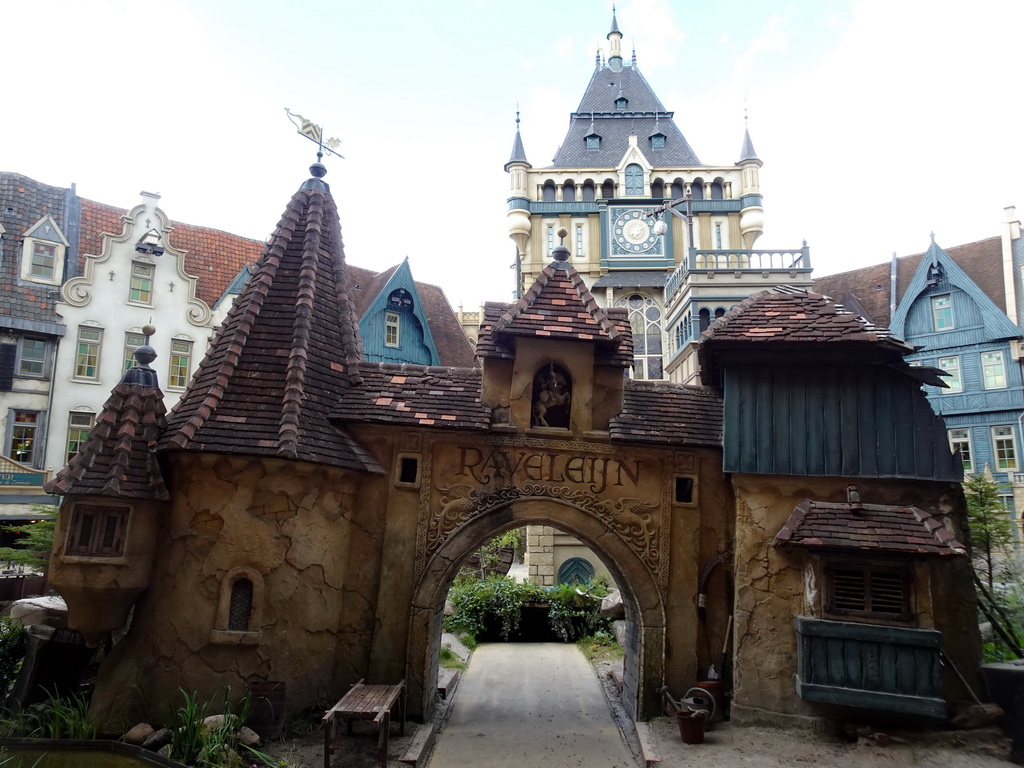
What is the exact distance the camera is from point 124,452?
28.3 ft

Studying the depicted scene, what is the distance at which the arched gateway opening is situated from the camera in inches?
367

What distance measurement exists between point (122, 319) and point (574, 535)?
60.2ft

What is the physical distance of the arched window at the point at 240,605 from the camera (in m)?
8.63

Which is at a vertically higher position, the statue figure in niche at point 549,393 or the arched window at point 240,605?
the statue figure in niche at point 549,393

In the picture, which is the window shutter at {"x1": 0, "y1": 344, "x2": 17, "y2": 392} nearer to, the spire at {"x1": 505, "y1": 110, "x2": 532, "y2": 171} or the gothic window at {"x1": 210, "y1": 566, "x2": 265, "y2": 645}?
the gothic window at {"x1": 210, "y1": 566, "x2": 265, "y2": 645}

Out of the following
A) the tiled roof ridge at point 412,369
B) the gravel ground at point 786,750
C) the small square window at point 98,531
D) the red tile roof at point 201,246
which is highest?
the red tile roof at point 201,246

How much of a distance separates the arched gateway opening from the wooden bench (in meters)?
0.58

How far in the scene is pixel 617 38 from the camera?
4209cm

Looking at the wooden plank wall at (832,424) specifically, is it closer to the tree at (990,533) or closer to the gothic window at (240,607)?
the tree at (990,533)

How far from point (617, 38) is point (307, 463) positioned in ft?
135

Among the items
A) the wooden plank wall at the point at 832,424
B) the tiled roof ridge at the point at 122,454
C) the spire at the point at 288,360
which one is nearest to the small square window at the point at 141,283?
the spire at the point at 288,360

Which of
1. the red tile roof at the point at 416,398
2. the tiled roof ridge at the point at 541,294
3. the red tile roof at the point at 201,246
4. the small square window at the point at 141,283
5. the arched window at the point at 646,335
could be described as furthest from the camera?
the arched window at the point at 646,335

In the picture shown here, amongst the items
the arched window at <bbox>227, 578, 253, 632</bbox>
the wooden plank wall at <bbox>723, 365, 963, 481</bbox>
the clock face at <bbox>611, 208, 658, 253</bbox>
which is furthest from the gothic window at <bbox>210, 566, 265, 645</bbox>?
the clock face at <bbox>611, 208, 658, 253</bbox>

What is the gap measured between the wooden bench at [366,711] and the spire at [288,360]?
284 centimetres
